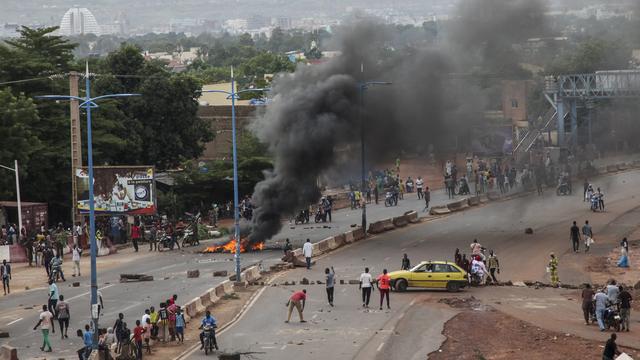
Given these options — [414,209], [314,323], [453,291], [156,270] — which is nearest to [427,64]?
[414,209]

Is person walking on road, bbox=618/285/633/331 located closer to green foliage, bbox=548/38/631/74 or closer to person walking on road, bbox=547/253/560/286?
person walking on road, bbox=547/253/560/286

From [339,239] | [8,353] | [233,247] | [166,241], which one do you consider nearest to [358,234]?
[339,239]

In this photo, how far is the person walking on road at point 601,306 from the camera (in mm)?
35750

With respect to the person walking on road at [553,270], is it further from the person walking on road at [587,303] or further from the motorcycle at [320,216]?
the motorcycle at [320,216]

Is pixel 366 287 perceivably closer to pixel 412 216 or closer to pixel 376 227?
pixel 376 227

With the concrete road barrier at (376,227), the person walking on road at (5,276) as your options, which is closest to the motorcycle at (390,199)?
the concrete road barrier at (376,227)

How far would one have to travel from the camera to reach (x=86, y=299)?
1796 inches

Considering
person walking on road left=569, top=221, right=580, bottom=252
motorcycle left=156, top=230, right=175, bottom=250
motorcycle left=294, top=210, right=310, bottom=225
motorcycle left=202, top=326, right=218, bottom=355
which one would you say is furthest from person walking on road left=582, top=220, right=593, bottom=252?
motorcycle left=202, top=326, right=218, bottom=355

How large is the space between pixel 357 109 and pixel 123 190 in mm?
12314

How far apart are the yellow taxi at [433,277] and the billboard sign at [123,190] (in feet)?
74.3

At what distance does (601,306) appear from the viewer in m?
35.9

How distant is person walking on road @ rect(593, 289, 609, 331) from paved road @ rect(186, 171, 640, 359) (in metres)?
4.55

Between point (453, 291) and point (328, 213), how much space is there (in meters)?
26.1

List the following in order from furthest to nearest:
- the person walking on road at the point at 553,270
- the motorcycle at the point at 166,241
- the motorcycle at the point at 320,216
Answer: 1. the motorcycle at the point at 320,216
2. the motorcycle at the point at 166,241
3. the person walking on road at the point at 553,270
